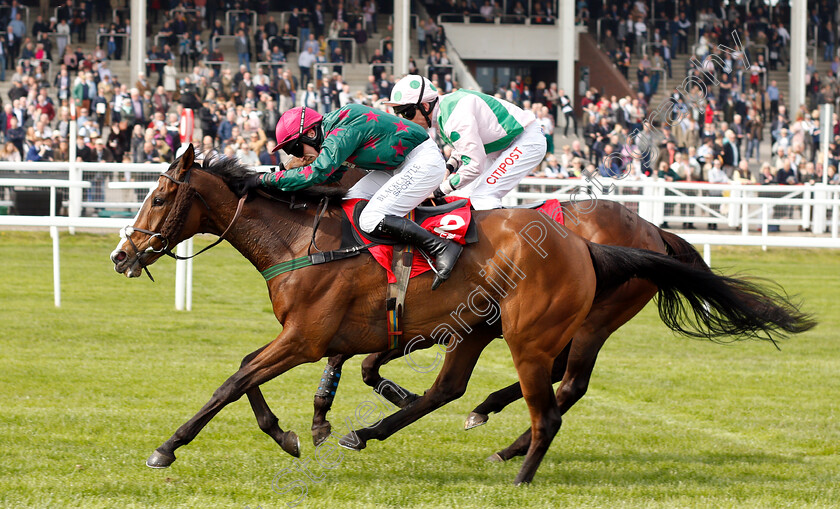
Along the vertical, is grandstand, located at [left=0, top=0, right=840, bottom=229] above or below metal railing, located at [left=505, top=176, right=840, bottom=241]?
above

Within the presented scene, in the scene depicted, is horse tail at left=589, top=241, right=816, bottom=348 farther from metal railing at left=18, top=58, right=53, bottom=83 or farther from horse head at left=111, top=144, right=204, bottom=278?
metal railing at left=18, top=58, right=53, bottom=83

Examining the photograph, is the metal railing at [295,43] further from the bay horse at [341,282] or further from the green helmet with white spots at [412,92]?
the bay horse at [341,282]

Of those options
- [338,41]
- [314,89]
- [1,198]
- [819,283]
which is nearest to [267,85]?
[314,89]

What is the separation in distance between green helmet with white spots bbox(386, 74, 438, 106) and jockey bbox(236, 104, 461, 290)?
54cm

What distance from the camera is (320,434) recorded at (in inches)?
222

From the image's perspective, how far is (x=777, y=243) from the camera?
427 inches

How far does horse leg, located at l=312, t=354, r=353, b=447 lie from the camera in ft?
18.5

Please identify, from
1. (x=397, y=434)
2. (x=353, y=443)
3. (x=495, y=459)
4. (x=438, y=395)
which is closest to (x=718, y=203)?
(x=397, y=434)

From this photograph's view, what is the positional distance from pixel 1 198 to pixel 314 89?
883 centimetres

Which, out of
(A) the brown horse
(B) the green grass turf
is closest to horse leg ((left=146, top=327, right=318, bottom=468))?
(B) the green grass turf

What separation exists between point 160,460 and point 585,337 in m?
2.50

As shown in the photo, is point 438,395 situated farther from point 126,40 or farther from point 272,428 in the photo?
point 126,40

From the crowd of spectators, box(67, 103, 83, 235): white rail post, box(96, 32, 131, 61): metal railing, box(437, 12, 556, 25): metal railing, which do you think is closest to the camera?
box(67, 103, 83, 235): white rail post

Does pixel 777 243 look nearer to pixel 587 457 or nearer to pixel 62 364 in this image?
pixel 587 457
